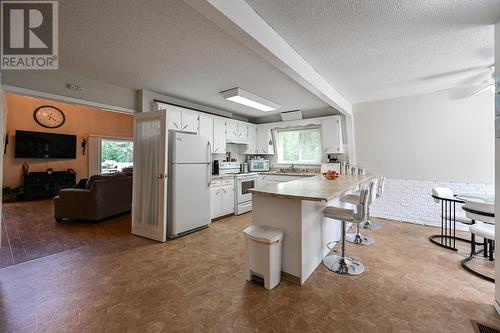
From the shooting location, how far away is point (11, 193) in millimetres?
5625

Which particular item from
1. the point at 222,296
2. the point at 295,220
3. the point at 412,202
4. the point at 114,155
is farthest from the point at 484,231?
the point at 114,155

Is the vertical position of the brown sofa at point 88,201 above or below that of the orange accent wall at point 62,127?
below

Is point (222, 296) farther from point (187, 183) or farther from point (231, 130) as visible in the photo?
point (231, 130)

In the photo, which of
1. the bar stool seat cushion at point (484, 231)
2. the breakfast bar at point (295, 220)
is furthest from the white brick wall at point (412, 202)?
the breakfast bar at point (295, 220)

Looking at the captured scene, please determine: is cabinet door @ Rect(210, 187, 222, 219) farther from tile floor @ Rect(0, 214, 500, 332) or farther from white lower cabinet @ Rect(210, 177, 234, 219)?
tile floor @ Rect(0, 214, 500, 332)

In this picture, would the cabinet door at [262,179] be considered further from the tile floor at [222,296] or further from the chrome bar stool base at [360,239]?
the tile floor at [222,296]

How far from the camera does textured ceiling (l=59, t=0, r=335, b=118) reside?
5.88 feet

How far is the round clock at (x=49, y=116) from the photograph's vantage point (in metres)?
6.23

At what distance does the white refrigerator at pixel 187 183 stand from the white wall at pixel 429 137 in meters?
3.43

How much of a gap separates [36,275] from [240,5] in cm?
335

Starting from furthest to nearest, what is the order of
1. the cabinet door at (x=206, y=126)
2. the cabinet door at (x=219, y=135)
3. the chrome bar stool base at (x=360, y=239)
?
the cabinet door at (x=219, y=135), the cabinet door at (x=206, y=126), the chrome bar stool base at (x=360, y=239)

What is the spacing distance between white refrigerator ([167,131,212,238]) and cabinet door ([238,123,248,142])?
1.73 metres

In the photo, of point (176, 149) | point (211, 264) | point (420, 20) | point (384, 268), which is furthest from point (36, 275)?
point (420, 20)

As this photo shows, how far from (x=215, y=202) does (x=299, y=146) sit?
2.81 meters
